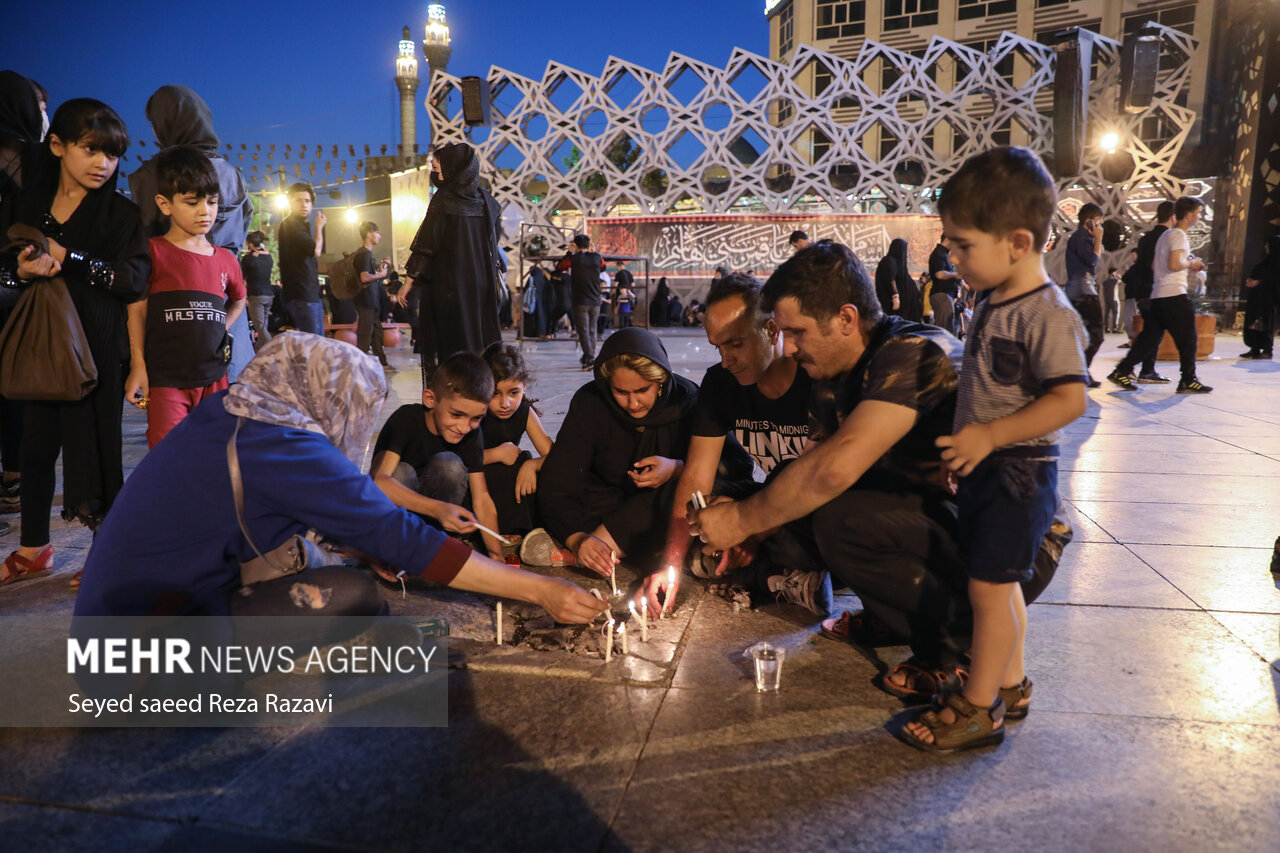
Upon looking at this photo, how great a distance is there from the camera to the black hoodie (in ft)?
11.9

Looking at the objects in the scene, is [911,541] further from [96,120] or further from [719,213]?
[719,213]

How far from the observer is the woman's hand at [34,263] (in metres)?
3.23

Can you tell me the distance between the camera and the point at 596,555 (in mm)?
3346

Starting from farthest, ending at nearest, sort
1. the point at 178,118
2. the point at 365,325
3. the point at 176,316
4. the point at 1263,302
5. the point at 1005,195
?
the point at 1263,302 → the point at 365,325 → the point at 178,118 → the point at 176,316 → the point at 1005,195

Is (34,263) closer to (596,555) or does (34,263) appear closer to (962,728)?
(596,555)

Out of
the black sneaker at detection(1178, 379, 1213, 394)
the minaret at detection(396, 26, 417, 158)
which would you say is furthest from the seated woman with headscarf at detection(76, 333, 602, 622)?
the minaret at detection(396, 26, 417, 158)

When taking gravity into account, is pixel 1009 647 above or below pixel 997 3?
below

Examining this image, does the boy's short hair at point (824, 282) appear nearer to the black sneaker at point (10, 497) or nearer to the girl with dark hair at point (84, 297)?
the girl with dark hair at point (84, 297)

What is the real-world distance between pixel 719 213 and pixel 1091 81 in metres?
11.9

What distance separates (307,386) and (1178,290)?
915 cm

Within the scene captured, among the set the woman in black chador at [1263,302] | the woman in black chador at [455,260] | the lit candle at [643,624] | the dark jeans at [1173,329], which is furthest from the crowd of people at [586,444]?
the woman in black chador at [1263,302]

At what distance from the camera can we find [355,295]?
37.8 ft

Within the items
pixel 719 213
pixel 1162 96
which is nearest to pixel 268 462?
pixel 719 213

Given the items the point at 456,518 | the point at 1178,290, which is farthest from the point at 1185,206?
the point at 456,518
